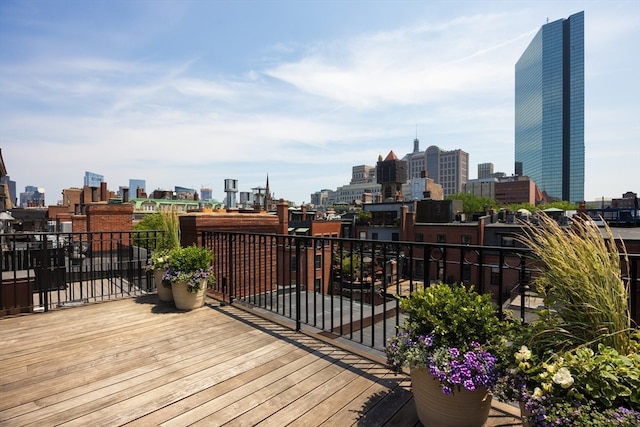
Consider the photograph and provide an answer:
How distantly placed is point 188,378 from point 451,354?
2059mm

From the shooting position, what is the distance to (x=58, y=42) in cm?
518

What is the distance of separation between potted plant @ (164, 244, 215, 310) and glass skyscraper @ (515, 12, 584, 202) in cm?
13353

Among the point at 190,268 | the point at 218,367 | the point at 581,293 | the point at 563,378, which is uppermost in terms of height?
the point at 581,293

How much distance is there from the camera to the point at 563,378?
1269mm

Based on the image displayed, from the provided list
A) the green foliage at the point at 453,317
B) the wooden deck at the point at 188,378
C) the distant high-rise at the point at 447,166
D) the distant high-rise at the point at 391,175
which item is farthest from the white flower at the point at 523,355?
the distant high-rise at the point at 447,166

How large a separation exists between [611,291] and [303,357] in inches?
91.9

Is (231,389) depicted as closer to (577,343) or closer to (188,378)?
(188,378)

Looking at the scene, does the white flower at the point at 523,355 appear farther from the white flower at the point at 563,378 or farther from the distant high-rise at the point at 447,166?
the distant high-rise at the point at 447,166

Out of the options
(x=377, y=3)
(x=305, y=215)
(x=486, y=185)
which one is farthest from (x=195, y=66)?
(x=486, y=185)

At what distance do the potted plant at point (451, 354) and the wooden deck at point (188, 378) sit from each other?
0.95 feet

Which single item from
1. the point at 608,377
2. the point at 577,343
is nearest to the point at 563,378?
the point at 608,377

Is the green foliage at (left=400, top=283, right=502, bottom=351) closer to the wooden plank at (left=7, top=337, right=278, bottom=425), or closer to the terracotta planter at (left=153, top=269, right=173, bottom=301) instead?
the wooden plank at (left=7, top=337, right=278, bottom=425)

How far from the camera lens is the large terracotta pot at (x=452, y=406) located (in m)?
1.72

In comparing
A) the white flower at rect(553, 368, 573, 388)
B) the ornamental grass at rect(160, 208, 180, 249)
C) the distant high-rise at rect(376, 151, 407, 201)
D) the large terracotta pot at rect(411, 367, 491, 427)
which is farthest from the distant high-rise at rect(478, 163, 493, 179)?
the white flower at rect(553, 368, 573, 388)
